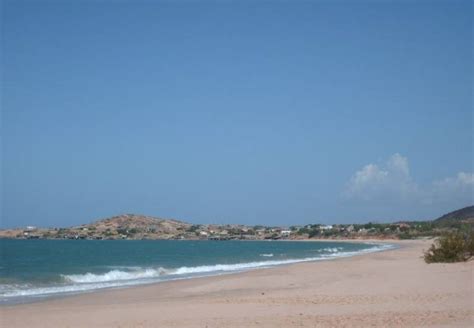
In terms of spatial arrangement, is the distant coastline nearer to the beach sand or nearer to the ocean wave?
the ocean wave

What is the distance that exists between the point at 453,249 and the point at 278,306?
Answer: 17870 mm

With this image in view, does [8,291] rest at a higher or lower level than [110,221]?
lower

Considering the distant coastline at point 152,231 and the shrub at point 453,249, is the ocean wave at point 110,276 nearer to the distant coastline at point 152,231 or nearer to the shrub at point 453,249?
the shrub at point 453,249

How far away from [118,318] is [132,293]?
8431 mm

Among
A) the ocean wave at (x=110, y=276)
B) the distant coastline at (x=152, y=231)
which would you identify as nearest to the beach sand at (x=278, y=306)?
the ocean wave at (x=110, y=276)

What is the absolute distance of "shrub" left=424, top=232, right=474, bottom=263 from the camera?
104 ft

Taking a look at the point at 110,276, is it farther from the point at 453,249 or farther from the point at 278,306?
the point at 278,306

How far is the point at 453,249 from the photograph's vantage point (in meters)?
31.7

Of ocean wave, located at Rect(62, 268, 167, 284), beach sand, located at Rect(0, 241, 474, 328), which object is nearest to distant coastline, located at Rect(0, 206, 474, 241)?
ocean wave, located at Rect(62, 268, 167, 284)

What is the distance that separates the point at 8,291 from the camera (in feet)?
85.5

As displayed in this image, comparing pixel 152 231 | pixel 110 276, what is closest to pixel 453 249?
pixel 110 276

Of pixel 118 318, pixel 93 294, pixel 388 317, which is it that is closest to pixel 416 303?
pixel 388 317

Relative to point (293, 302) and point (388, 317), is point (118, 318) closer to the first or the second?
point (293, 302)

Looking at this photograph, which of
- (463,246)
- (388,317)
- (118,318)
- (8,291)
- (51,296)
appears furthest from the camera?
(463,246)
